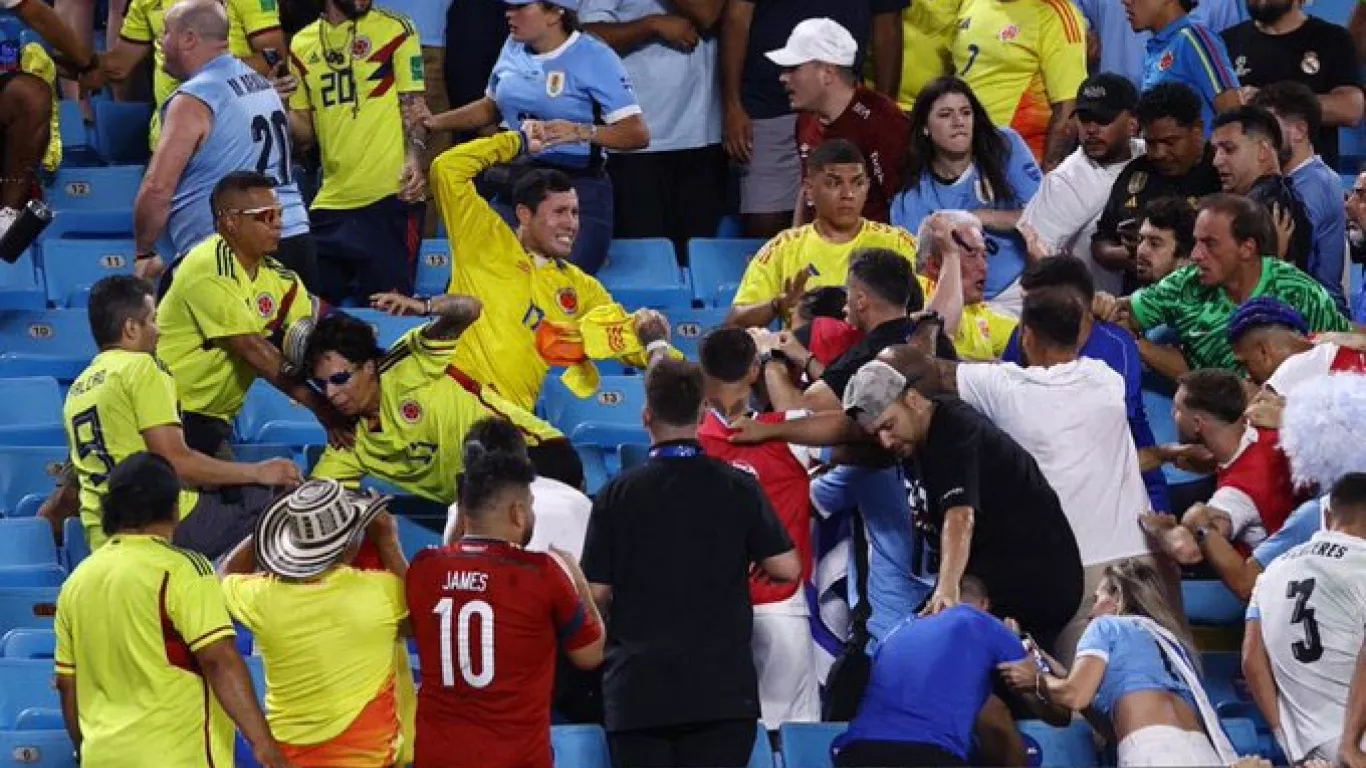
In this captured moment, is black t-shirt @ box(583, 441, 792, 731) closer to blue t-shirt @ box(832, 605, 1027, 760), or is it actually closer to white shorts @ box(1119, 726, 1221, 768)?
blue t-shirt @ box(832, 605, 1027, 760)

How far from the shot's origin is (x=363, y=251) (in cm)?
1020

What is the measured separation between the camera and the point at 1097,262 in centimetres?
991

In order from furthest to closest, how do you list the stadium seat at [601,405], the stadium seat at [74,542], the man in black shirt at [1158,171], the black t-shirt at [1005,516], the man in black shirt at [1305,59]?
the man in black shirt at [1305,59], the man in black shirt at [1158,171], the stadium seat at [601,405], the stadium seat at [74,542], the black t-shirt at [1005,516]

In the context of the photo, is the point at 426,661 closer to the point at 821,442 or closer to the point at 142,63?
the point at 821,442

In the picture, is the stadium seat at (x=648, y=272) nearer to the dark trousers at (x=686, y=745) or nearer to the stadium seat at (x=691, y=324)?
the stadium seat at (x=691, y=324)

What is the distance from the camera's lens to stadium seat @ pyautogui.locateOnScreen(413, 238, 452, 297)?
10.4 meters

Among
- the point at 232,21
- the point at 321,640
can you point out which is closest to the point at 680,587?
the point at 321,640

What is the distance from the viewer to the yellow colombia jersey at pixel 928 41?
36.4 ft

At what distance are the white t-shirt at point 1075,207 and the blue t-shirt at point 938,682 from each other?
113 inches

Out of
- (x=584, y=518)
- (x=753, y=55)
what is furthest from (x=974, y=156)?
(x=584, y=518)

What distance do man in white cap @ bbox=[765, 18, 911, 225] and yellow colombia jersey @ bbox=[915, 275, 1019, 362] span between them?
39.3 inches

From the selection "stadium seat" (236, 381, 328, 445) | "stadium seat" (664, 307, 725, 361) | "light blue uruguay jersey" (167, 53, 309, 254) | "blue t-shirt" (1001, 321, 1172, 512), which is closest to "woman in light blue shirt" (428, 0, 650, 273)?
"stadium seat" (664, 307, 725, 361)

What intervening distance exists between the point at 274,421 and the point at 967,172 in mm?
2710

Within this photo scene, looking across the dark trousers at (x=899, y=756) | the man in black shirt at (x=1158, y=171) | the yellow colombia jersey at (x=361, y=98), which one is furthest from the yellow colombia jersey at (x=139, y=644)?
the man in black shirt at (x=1158, y=171)
